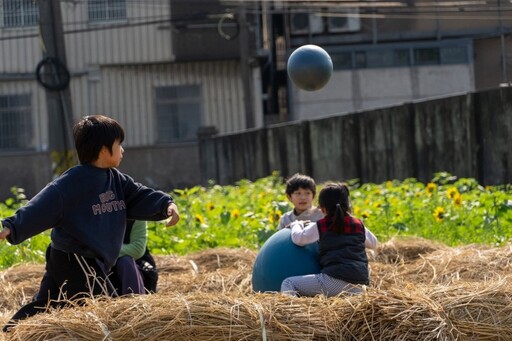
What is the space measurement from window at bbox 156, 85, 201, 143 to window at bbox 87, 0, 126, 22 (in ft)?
8.30

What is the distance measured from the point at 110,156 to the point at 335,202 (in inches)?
58.2

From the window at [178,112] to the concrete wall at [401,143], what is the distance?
26.7 ft

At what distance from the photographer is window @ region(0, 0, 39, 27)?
954 inches

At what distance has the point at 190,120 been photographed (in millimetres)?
39000

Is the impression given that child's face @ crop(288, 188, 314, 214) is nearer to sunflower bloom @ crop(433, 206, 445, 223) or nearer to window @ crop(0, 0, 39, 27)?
sunflower bloom @ crop(433, 206, 445, 223)

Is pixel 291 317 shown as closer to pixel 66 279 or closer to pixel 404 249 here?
pixel 66 279

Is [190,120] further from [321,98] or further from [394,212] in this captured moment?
[394,212]

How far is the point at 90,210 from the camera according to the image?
22.9 ft

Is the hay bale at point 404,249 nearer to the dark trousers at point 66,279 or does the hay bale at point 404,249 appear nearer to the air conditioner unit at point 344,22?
the dark trousers at point 66,279

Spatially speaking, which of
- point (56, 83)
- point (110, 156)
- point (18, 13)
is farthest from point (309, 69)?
point (18, 13)

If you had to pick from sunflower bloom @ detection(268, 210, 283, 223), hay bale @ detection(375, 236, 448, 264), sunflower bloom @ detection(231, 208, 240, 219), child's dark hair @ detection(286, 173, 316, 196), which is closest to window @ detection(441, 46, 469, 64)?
sunflower bloom @ detection(231, 208, 240, 219)

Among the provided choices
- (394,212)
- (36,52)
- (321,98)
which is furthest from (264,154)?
(394,212)

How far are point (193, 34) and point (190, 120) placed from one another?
271cm

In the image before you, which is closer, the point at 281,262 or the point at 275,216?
the point at 281,262
